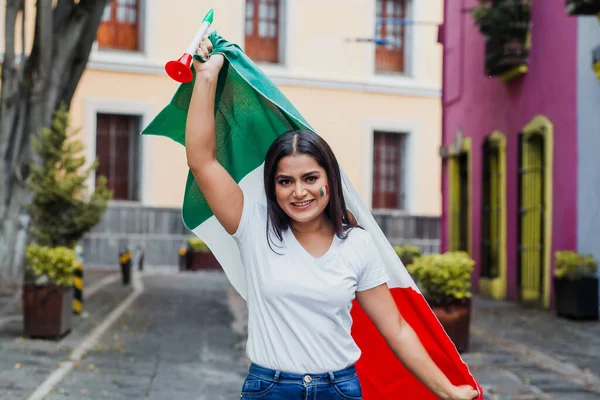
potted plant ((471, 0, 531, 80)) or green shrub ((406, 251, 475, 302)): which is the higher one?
potted plant ((471, 0, 531, 80))

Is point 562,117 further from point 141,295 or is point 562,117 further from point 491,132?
point 141,295

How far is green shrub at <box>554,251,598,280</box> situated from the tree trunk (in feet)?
26.3

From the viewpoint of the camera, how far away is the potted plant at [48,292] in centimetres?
1006

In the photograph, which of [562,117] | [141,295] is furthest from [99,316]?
[562,117]

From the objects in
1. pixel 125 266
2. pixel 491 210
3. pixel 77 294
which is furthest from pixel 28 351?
pixel 491 210

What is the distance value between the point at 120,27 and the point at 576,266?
1762 cm

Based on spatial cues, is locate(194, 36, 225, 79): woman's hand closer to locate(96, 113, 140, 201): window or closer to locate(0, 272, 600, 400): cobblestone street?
locate(0, 272, 600, 400): cobblestone street

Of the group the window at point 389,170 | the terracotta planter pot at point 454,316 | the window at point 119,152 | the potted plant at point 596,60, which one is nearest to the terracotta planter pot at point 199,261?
the window at point 119,152

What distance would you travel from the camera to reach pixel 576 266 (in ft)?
42.8

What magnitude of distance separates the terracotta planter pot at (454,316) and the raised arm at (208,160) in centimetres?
654

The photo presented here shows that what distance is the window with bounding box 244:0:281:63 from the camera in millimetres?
28484

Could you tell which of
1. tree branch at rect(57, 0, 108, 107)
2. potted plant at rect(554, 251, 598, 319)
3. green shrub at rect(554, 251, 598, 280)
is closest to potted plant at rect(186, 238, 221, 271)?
tree branch at rect(57, 0, 108, 107)

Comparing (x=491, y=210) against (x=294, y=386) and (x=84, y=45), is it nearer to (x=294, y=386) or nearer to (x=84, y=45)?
(x=84, y=45)

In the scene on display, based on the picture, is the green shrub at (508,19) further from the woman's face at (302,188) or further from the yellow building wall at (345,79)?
the woman's face at (302,188)
